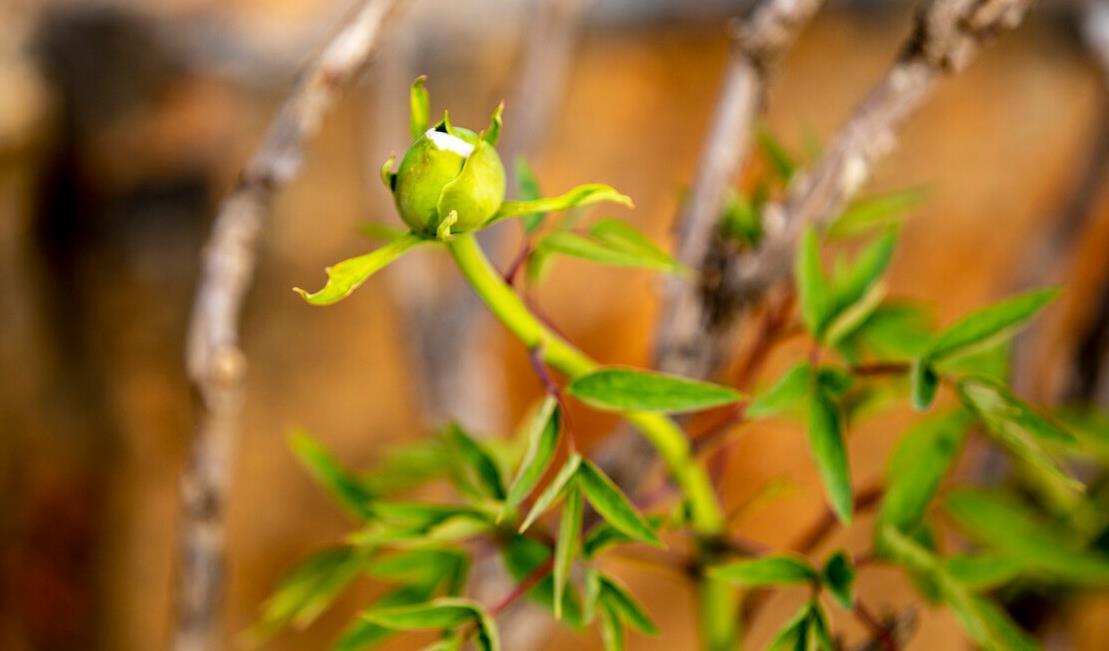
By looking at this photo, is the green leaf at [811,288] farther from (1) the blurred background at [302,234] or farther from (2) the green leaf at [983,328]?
(1) the blurred background at [302,234]

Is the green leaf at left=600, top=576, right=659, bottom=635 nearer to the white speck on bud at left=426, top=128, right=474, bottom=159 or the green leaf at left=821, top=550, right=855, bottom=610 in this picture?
the green leaf at left=821, top=550, right=855, bottom=610

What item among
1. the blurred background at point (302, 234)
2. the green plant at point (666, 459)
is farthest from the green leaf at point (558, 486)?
the blurred background at point (302, 234)

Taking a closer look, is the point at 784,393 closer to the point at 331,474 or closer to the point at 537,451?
the point at 537,451

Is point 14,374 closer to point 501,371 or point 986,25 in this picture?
point 501,371

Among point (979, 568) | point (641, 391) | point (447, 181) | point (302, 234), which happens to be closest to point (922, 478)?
point (979, 568)

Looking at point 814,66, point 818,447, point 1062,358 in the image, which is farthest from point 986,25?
point 814,66
